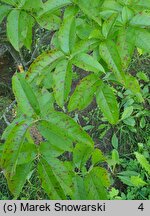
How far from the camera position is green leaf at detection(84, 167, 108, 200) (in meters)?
1.02

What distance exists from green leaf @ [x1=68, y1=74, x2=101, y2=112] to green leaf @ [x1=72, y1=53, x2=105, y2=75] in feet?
0.25

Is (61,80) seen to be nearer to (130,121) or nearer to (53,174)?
(53,174)

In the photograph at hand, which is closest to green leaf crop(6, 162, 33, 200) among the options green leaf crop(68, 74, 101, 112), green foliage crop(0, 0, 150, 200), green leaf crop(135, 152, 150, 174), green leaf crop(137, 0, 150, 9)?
green foliage crop(0, 0, 150, 200)

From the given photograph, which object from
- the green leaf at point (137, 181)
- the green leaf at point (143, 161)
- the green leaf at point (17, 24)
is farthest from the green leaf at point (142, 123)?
the green leaf at point (17, 24)

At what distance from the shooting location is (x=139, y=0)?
41.5 inches

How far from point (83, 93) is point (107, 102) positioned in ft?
0.27

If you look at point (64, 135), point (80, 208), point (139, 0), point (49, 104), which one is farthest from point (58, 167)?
point (139, 0)

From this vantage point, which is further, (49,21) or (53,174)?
(49,21)

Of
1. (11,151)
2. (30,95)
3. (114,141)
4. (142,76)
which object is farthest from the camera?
(142,76)

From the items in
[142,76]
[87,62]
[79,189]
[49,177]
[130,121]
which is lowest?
[130,121]

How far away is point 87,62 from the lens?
0.97 metres

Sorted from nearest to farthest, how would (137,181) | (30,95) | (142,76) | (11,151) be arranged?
(11,151)
(30,95)
(137,181)
(142,76)

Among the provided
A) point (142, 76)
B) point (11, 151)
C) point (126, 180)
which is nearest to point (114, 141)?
point (126, 180)

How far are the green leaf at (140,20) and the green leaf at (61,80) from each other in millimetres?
212
